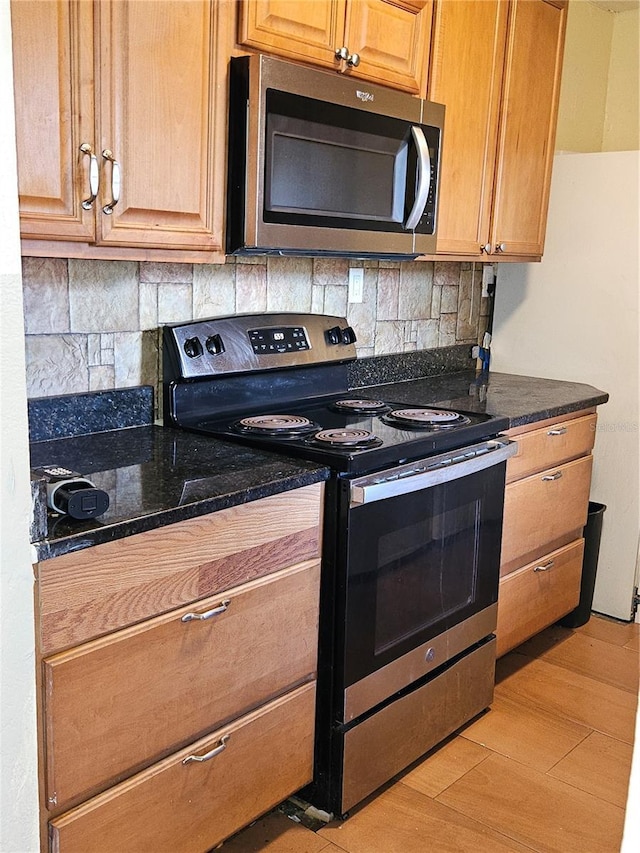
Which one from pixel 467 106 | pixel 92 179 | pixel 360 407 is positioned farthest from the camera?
pixel 467 106

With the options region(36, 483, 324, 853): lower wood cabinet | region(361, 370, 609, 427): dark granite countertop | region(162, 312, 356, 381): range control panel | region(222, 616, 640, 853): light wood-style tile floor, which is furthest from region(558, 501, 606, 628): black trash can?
region(36, 483, 324, 853): lower wood cabinet

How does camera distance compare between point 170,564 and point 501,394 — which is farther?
point 501,394

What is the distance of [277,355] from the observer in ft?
8.13

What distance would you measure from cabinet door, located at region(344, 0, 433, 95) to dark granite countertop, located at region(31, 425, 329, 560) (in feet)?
3.54

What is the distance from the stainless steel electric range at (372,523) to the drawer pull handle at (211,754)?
0.33 meters

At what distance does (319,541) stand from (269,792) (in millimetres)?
566

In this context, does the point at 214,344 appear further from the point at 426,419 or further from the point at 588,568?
the point at 588,568

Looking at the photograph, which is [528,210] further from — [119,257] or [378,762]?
[378,762]

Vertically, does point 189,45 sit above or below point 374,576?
above

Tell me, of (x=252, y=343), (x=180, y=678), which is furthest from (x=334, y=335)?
(x=180, y=678)

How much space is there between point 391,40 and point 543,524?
1576 millimetres

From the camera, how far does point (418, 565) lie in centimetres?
218

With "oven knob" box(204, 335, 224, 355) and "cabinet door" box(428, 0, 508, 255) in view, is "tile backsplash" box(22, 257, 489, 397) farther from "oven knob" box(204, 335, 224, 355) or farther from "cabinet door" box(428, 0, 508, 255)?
"cabinet door" box(428, 0, 508, 255)

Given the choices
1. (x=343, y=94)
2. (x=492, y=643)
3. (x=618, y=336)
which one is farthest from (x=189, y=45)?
(x=618, y=336)
